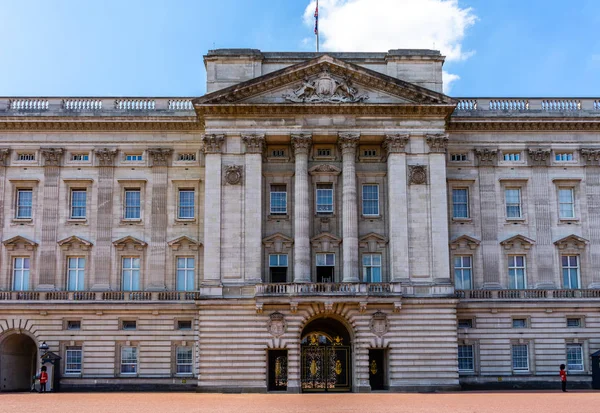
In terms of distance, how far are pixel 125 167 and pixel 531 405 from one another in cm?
2978

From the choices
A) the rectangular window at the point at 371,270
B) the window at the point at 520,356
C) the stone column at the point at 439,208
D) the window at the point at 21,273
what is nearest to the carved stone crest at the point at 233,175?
the rectangular window at the point at 371,270

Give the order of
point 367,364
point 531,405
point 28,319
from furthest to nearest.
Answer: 1. point 28,319
2. point 367,364
3. point 531,405

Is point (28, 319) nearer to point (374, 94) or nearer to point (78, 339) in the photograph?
point (78, 339)

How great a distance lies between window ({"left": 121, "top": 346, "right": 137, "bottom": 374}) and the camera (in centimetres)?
5031

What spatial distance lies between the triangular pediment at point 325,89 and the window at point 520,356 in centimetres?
1560

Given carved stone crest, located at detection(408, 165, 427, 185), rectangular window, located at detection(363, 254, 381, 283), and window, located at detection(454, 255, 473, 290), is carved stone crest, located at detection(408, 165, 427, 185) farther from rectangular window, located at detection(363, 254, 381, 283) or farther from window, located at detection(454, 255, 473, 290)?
window, located at detection(454, 255, 473, 290)

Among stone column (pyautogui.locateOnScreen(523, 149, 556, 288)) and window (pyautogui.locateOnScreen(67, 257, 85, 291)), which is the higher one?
stone column (pyautogui.locateOnScreen(523, 149, 556, 288))

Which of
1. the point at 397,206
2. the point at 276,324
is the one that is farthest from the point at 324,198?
the point at 276,324

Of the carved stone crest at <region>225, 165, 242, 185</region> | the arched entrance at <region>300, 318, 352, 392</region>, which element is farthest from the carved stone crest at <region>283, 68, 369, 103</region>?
the arched entrance at <region>300, 318, 352, 392</region>

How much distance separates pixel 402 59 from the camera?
51906 millimetres

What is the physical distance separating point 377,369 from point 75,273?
65.1ft

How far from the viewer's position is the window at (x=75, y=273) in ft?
169

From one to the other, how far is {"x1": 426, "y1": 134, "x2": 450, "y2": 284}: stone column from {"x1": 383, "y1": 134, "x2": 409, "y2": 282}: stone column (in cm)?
164

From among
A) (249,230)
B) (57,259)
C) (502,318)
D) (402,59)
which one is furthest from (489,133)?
(57,259)
